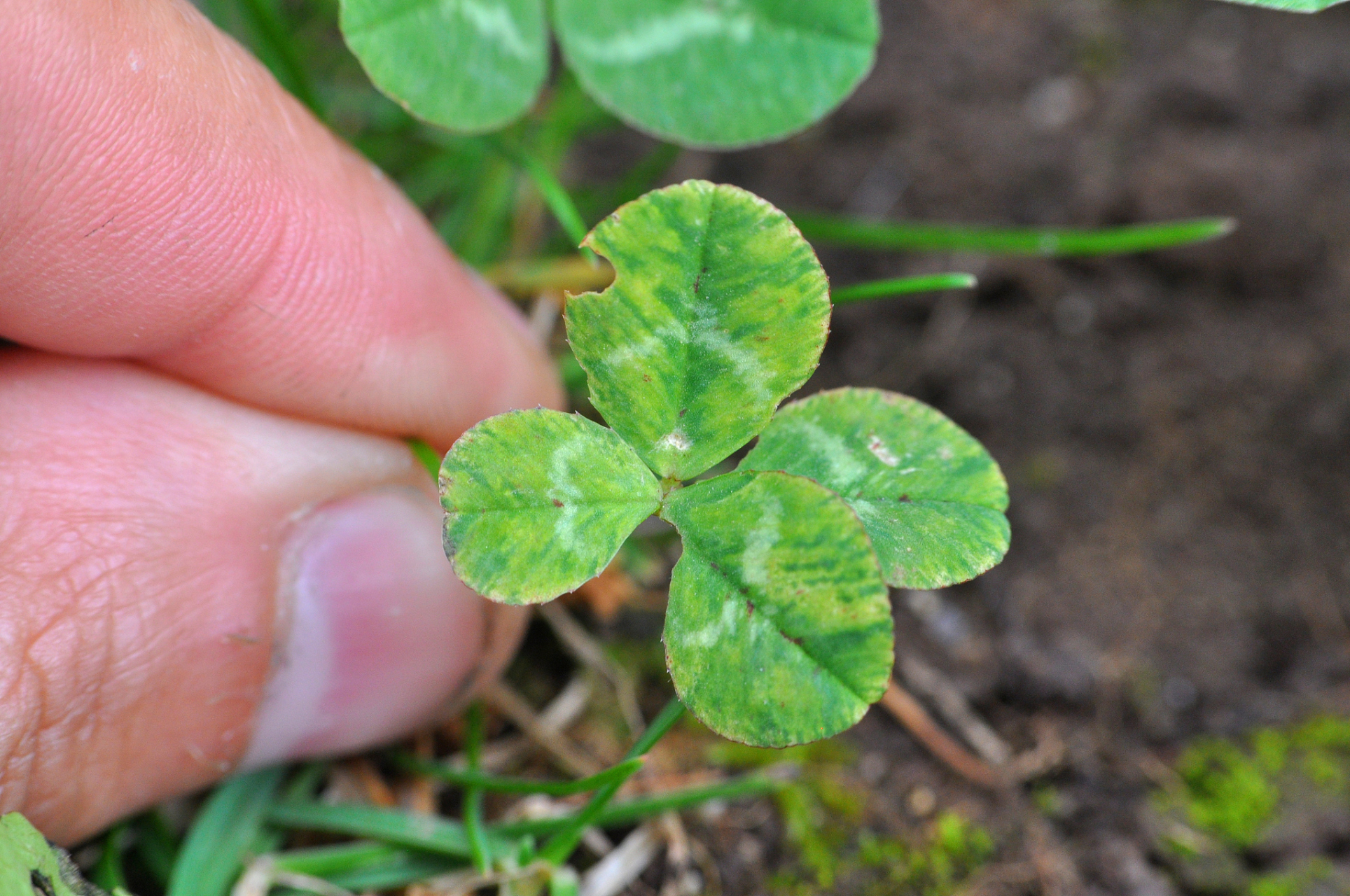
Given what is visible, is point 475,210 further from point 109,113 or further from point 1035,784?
point 1035,784

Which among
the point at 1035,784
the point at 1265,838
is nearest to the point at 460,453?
the point at 1035,784

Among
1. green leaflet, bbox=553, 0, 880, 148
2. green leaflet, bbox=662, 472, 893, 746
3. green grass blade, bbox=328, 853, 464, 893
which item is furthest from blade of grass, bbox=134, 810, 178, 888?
green leaflet, bbox=553, 0, 880, 148

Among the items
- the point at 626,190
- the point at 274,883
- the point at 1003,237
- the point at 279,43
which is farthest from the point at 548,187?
the point at 274,883

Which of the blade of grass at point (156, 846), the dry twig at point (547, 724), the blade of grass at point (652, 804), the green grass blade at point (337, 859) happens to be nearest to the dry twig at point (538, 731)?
the dry twig at point (547, 724)

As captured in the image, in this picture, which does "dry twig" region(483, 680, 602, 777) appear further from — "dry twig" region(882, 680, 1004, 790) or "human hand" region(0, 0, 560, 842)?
"dry twig" region(882, 680, 1004, 790)

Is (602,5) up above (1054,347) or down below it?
above

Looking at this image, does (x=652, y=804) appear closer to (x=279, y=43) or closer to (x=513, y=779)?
(x=513, y=779)
